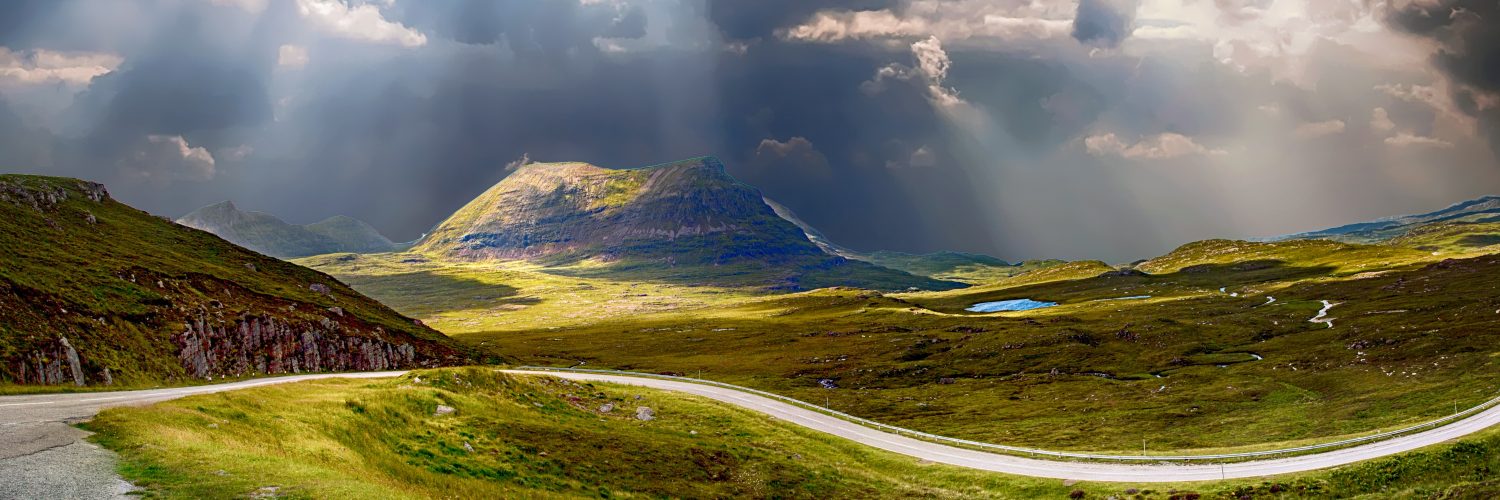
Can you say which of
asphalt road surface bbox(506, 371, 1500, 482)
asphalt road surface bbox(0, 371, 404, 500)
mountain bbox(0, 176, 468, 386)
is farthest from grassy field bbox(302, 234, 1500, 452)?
asphalt road surface bbox(0, 371, 404, 500)

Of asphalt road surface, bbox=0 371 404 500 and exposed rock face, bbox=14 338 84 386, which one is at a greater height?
exposed rock face, bbox=14 338 84 386

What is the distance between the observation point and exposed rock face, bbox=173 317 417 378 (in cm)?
8206

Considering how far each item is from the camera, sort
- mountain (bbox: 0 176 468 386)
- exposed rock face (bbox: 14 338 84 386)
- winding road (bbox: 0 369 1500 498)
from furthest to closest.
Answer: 1. mountain (bbox: 0 176 468 386)
2. exposed rock face (bbox: 14 338 84 386)
3. winding road (bbox: 0 369 1500 498)

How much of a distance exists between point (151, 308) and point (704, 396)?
6146 cm

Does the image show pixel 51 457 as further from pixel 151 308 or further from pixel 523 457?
pixel 151 308

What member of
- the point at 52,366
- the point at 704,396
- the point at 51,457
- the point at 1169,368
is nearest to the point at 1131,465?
the point at 704,396

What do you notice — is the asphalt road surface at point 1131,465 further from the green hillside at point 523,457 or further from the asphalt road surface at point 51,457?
the asphalt road surface at point 51,457

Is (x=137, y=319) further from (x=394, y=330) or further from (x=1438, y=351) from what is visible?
(x=1438, y=351)

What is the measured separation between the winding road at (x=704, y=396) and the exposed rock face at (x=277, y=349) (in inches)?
338

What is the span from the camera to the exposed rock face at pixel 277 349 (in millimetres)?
82062

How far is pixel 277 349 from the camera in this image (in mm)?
93062

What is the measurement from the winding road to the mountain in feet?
31.3

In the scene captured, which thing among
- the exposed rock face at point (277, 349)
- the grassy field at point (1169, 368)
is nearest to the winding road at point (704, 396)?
the exposed rock face at point (277, 349)

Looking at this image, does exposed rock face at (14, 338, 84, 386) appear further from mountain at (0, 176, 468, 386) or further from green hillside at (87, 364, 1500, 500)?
green hillside at (87, 364, 1500, 500)
